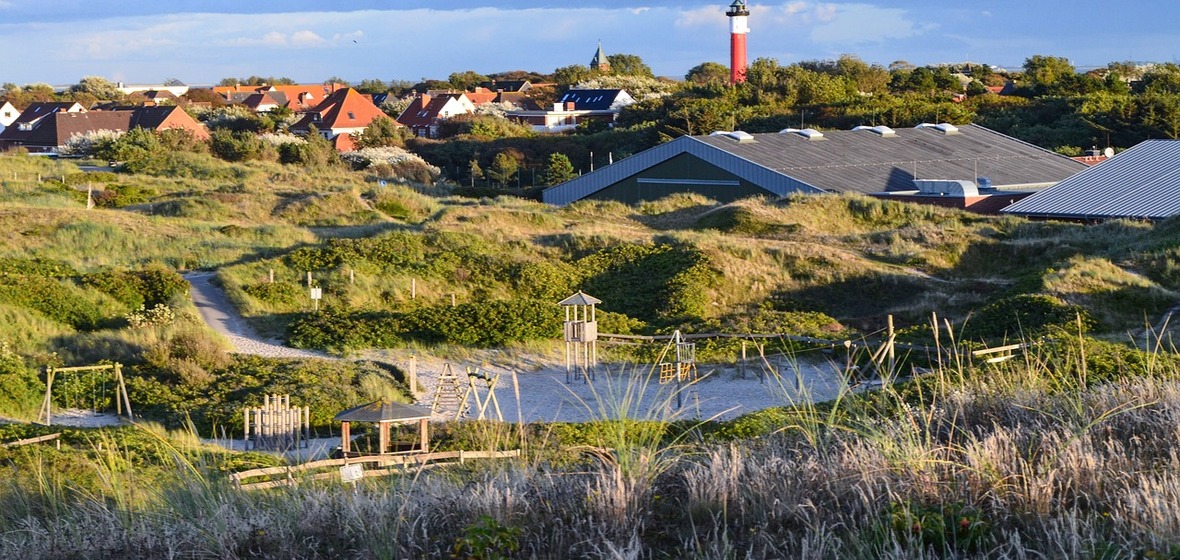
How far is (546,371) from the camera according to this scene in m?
16.6

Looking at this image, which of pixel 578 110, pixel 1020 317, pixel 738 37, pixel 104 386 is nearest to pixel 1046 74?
pixel 738 37

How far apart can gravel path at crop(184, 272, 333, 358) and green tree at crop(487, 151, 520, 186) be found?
123 ft

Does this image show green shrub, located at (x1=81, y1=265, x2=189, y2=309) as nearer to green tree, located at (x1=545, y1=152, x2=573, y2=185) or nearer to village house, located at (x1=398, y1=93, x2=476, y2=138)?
green tree, located at (x1=545, y1=152, x2=573, y2=185)

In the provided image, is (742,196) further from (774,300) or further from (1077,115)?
(1077,115)

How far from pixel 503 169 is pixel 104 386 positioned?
1818 inches

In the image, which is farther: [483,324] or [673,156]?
[673,156]

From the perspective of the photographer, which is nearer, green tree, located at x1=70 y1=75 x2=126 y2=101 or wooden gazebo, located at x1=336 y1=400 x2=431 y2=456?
wooden gazebo, located at x1=336 y1=400 x2=431 y2=456

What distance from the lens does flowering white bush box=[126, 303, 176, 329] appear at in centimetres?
1752

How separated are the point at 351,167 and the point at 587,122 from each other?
21.0 metres

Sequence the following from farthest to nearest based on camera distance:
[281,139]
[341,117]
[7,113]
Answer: [7,113] < [341,117] < [281,139]

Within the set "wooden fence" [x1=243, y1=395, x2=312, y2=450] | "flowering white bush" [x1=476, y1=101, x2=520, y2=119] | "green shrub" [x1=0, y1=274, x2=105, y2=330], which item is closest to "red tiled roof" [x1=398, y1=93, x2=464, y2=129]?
"flowering white bush" [x1=476, y1=101, x2=520, y2=119]

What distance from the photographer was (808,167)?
39.9 m

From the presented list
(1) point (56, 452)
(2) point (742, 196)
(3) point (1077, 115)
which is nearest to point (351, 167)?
(2) point (742, 196)

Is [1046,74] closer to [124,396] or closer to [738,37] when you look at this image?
[738,37]
